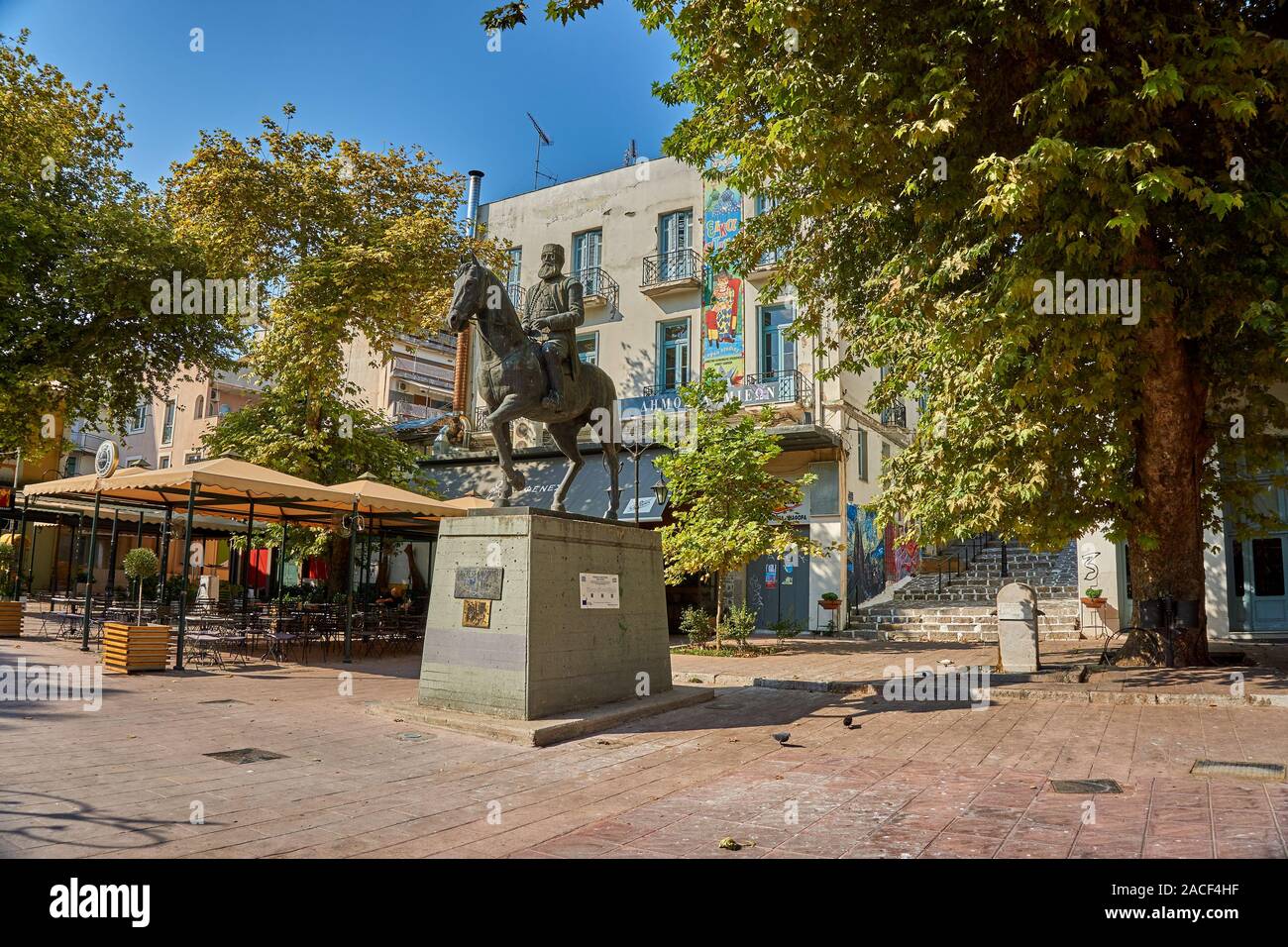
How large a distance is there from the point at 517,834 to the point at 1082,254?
767 cm

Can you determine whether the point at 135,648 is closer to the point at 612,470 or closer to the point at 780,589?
the point at 612,470

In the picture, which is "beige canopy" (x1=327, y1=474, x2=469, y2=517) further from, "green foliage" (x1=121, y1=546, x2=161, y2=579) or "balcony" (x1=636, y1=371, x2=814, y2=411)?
"balcony" (x1=636, y1=371, x2=814, y2=411)

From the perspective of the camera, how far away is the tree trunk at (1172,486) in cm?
1041

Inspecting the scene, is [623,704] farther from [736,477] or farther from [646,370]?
[646,370]

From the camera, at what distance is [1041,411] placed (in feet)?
31.7

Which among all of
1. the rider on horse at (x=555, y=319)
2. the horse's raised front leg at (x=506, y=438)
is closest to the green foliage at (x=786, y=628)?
the horse's raised front leg at (x=506, y=438)

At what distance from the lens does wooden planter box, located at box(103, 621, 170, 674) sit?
1108cm

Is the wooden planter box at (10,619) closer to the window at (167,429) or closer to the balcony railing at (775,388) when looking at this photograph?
the balcony railing at (775,388)

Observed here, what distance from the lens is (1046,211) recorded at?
829 centimetres

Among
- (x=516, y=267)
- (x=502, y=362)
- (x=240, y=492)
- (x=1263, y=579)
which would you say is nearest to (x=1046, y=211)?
(x=502, y=362)

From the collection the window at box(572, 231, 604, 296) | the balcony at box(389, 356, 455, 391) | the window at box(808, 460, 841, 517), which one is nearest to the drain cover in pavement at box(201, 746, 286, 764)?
the window at box(808, 460, 841, 517)

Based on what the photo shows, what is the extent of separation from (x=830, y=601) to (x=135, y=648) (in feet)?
48.1

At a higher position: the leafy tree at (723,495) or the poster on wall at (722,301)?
the poster on wall at (722,301)

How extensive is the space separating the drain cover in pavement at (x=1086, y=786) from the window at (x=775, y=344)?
1649 cm
